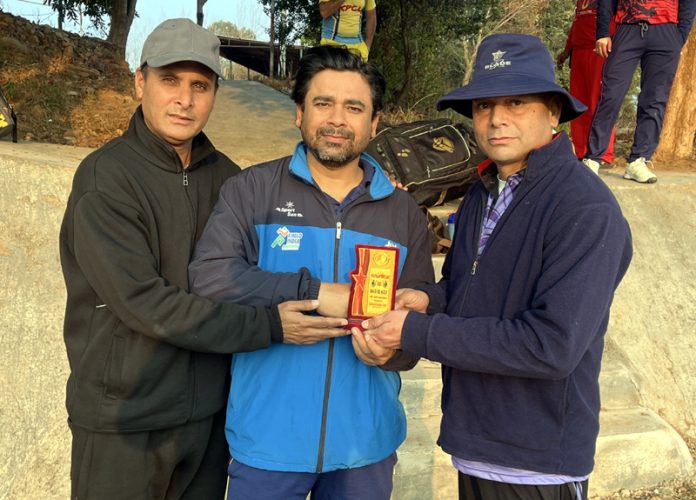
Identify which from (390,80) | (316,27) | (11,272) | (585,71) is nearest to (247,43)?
(316,27)

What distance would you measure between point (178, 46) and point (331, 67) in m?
0.60

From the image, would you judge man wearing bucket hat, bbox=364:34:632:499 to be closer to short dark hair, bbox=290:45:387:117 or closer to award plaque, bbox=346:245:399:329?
award plaque, bbox=346:245:399:329

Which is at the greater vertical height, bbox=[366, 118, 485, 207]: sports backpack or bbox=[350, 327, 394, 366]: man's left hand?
bbox=[366, 118, 485, 207]: sports backpack

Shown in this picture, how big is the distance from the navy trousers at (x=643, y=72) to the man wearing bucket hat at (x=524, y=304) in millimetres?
4350

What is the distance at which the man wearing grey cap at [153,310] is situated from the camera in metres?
2.12

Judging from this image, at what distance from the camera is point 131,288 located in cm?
209

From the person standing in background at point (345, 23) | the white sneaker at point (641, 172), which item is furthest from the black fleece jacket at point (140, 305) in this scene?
the white sneaker at point (641, 172)

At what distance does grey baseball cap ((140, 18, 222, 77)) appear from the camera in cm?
233

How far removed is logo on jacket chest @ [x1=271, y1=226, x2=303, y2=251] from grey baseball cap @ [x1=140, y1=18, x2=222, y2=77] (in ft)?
2.38

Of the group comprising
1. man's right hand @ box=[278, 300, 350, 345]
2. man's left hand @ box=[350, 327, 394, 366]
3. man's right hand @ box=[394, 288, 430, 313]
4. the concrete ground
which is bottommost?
the concrete ground

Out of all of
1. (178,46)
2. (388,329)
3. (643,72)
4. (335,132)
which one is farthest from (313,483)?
(643,72)

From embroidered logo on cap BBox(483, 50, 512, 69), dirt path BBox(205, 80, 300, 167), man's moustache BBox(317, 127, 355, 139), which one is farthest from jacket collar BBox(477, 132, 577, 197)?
dirt path BBox(205, 80, 300, 167)

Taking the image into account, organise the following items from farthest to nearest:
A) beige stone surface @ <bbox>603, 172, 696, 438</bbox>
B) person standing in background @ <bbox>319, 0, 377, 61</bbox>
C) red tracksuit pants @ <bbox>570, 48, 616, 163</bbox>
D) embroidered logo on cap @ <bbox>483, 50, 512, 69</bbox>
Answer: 1. person standing in background @ <bbox>319, 0, 377, 61</bbox>
2. red tracksuit pants @ <bbox>570, 48, 616, 163</bbox>
3. beige stone surface @ <bbox>603, 172, 696, 438</bbox>
4. embroidered logo on cap @ <bbox>483, 50, 512, 69</bbox>

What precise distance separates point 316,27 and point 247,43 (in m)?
9.97
